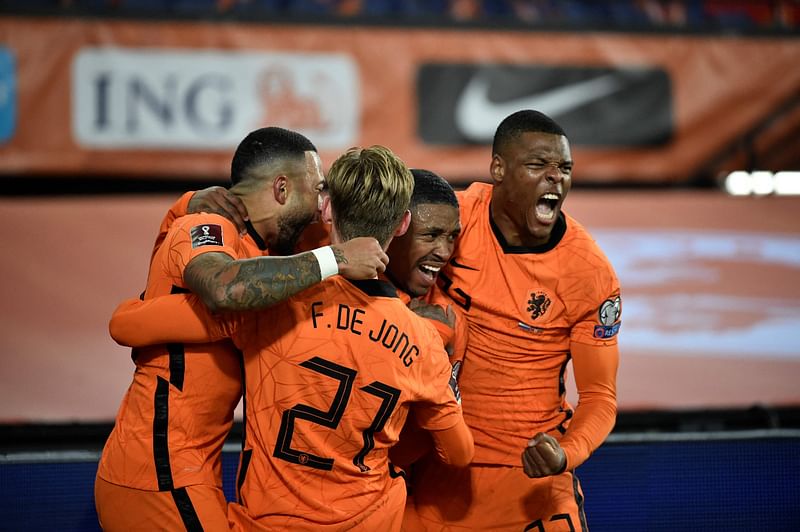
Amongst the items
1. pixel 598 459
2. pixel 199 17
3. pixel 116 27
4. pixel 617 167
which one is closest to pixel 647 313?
pixel 617 167

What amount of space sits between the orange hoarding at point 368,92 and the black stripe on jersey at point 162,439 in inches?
159

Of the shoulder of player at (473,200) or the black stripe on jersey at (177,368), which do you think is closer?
the black stripe on jersey at (177,368)

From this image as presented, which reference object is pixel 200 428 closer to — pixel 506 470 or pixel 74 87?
pixel 506 470

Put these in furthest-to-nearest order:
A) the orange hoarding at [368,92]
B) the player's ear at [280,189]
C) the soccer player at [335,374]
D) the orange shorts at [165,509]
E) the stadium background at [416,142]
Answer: the orange hoarding at [368,92]
the stadium background at [416,142]
the player's ear at [280,189]
the orange shorts at [165,509]
the soccer player at [335,374]

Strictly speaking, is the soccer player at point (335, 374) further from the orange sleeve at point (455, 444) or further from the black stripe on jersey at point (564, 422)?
the black stripe on jersey at point (564, 422)

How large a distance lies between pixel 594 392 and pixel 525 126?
0.89 metres

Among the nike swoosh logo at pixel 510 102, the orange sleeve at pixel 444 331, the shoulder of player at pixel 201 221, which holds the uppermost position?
the nike swoosh logo at pixel 510 102

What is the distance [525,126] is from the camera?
292 cm

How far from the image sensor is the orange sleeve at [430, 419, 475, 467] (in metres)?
2.44

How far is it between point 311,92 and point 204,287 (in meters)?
4.35

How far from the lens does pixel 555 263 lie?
2.91 metres

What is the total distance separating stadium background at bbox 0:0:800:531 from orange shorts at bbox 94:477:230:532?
2361mm

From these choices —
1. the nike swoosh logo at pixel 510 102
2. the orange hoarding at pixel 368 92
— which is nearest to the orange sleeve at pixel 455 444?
the orange hoarding at pixel 368 92

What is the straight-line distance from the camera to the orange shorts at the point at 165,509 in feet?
8.01
